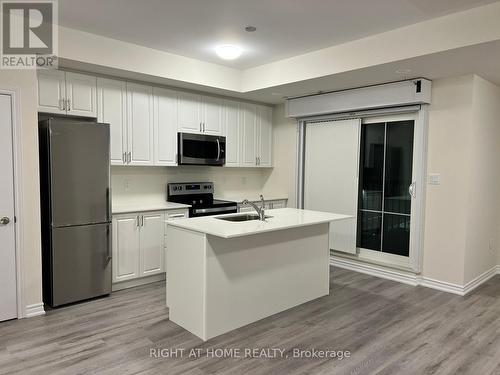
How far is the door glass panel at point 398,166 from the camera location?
4.49 m

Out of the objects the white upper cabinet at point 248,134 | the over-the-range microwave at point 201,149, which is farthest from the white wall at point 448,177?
the over-the-range microwave at point 201,149

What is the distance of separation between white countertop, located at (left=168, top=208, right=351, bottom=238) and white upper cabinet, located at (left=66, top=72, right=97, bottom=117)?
175 cm

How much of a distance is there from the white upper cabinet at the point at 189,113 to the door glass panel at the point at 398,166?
2487mm

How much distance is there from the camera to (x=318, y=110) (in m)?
5.05

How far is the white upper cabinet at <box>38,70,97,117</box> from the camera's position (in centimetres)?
369

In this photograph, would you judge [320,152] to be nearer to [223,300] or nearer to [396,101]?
[396,101]

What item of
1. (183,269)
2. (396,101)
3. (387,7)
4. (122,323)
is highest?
(387,7)

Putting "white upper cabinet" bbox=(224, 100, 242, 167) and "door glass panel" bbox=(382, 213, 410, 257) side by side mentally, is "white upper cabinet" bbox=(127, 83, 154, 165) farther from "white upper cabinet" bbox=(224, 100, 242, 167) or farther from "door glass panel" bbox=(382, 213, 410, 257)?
"door glass panel" bbox=(382, 213, 410, 257)

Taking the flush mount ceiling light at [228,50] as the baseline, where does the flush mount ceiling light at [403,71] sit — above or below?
below

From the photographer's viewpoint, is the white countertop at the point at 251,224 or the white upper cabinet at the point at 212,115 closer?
the white countertop at the point at 251,224

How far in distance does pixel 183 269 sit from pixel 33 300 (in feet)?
4.75

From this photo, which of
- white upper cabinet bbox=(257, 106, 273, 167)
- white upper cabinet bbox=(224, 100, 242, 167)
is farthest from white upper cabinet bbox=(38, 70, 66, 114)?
white upper cabinet bbox=(257, 106, 273, 167)

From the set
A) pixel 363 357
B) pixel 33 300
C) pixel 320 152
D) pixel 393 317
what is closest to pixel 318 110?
pixel 320 152

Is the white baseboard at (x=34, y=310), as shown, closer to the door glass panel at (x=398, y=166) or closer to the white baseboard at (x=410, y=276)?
the white baseboard at (x=410, y=276)
